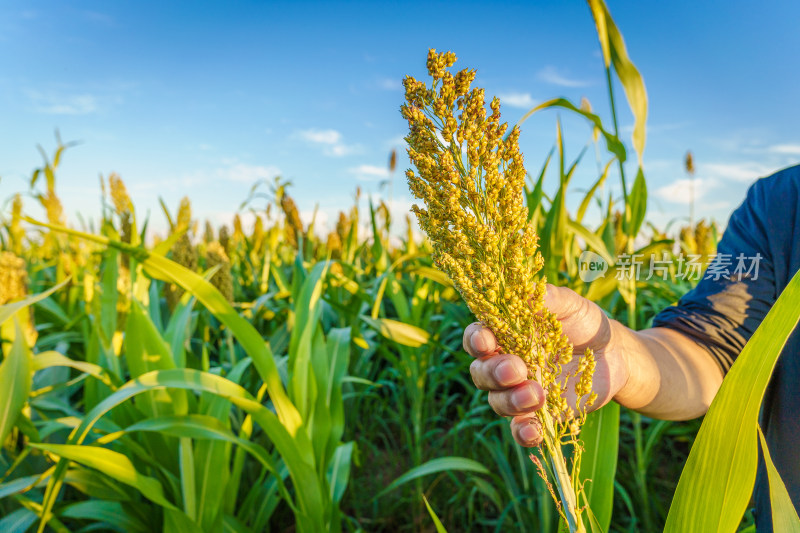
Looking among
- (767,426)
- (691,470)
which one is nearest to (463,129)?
(691,470)

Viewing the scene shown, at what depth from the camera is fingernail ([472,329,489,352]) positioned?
2.02 ft

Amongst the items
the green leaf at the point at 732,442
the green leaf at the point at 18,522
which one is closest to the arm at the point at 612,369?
the green leaf at the point at 732,442

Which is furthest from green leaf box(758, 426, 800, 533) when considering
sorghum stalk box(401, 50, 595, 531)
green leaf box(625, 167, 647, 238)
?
green leaf box(625, 167, 647, 238)

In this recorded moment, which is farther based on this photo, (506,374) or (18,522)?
(18,522)

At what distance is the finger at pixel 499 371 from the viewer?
627 millimetres

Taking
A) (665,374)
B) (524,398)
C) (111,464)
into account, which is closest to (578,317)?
(524,398)

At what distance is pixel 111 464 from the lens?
4.16ft

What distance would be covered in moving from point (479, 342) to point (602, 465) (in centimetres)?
54

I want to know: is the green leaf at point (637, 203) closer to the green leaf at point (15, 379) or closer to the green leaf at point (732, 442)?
the green leaf at point (732, 442)

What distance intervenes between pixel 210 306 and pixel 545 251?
3.29 feet

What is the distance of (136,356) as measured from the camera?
62.3 inches

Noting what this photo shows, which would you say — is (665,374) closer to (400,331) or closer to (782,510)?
(782,510)

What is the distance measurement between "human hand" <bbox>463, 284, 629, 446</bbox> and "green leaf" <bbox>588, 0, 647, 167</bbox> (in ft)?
2.22

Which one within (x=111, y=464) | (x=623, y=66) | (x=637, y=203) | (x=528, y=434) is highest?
(x=623, y=66)
